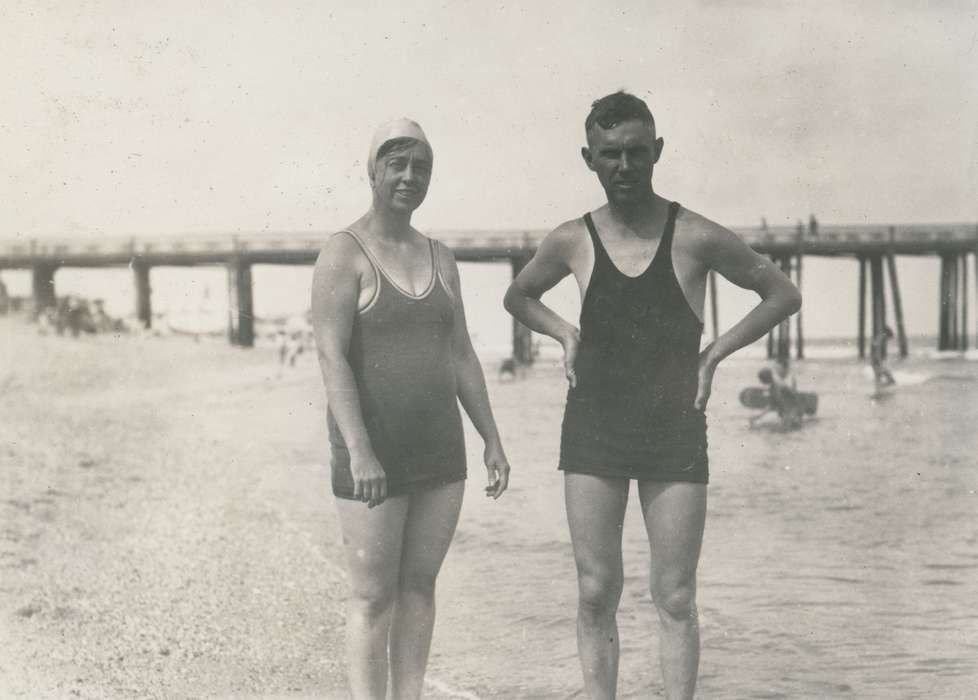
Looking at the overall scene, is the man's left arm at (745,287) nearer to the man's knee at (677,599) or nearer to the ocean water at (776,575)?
the man's knee at (677,599)

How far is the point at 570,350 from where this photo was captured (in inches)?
125

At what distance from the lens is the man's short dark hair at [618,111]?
10.2 feet

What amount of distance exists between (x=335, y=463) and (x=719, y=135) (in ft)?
11.8

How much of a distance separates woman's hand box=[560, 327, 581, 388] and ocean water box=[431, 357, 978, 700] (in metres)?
1.87

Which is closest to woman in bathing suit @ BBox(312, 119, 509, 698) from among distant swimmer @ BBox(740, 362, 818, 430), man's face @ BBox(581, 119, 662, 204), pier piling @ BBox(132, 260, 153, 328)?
man's face @ BBox(581, 119, 662, 204)

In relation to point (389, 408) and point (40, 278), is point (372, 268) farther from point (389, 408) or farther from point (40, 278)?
point (40, 278)

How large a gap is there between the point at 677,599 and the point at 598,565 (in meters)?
0.23

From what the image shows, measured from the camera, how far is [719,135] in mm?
5965

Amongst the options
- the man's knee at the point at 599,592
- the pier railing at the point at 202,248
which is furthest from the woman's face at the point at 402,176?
the pier railing at the point at 202,248

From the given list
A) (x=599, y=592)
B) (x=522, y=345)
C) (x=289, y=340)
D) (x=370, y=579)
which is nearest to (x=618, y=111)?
(x=599, y=592)

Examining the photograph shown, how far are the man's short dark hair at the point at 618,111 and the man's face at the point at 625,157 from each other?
0.01 m

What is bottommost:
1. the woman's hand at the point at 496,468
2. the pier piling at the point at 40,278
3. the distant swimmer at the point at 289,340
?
the distant swimmer at the point at 289,340

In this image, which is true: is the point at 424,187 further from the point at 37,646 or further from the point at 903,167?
the point at 903,167

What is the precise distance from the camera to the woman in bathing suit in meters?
3.04
